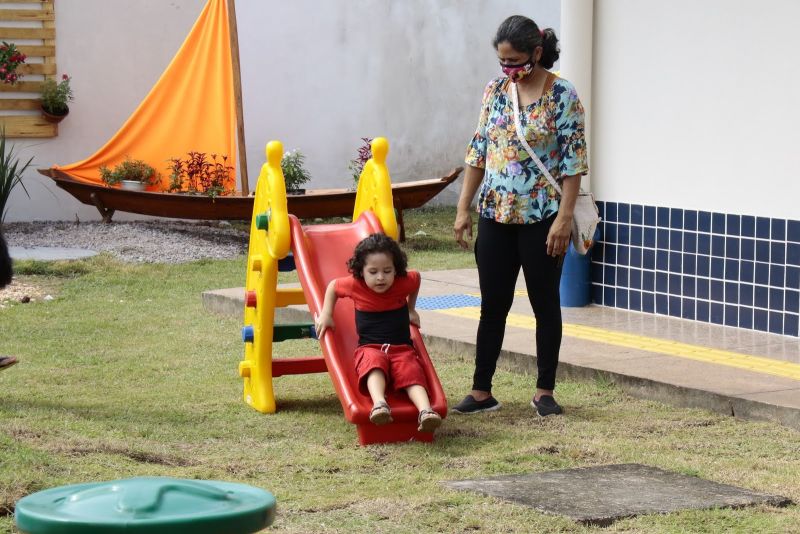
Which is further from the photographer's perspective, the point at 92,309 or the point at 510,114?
the point at 92,309

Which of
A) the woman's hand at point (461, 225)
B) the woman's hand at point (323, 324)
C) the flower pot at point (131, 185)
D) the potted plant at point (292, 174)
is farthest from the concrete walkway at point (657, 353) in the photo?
the flower pot at point (131, 185)

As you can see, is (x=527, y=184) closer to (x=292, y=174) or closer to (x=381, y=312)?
(x=381, y=312)

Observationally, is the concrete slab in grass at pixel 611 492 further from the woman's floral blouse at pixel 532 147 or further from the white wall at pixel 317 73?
the white wall at pixel 317 73

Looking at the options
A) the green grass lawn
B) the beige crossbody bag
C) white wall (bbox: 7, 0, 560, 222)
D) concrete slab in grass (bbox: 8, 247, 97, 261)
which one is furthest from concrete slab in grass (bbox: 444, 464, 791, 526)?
white wall (bbox: 7, 0, 560, 222)

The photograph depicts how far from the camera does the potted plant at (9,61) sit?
1400cm

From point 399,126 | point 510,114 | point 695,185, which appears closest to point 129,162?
point 399,126

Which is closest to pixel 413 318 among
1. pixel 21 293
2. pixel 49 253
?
pixel 21 293

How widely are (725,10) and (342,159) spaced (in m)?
9.36

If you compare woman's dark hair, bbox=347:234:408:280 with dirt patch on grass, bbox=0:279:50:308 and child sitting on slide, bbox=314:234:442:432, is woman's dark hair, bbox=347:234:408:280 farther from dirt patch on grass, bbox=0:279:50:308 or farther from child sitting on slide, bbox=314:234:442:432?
dirt patch on grass, bbox=0:279:50:308

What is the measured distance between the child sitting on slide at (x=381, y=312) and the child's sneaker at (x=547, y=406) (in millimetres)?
646

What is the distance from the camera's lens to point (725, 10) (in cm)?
773

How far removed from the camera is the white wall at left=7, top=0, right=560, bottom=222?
15000 mm

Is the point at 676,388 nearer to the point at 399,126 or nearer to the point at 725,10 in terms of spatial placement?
the point at 725,10

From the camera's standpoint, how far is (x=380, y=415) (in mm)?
5414
